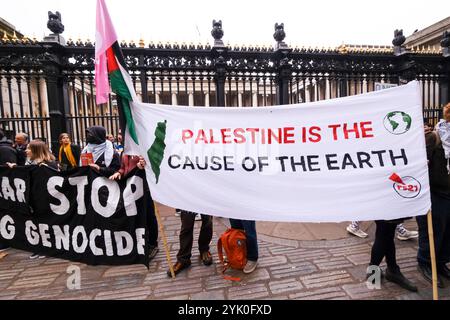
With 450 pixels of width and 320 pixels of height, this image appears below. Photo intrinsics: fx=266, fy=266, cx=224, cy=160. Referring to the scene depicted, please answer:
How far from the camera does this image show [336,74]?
778 centimetres

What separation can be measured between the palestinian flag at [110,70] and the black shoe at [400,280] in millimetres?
3377

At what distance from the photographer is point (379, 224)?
304cm

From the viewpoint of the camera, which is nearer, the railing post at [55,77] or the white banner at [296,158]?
the white banner at [296,158]

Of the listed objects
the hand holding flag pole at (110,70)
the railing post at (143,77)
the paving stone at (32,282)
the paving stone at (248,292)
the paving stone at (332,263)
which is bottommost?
the paving stone at (248,292)

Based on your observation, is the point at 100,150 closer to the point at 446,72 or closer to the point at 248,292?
the point at 248,292

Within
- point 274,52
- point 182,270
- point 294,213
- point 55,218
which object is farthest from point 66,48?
point 294,213

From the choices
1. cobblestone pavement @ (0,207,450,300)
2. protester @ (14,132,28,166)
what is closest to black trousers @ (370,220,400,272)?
cobblestone pavement @ (0,207,450,300)

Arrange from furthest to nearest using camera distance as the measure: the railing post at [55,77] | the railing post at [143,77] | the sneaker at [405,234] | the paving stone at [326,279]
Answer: the railing post at [143,77] → the railing post at [55,77] → the sneaker at [405,234] → the paving stone at [326,279]

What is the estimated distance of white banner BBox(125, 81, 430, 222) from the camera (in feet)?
8.71

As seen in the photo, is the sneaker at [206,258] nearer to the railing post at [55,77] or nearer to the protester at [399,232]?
the protester at [399,232]

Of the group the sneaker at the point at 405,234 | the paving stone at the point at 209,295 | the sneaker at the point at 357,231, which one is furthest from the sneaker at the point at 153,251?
the sneaker at the point at 405,234

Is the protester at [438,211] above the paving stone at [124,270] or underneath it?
above

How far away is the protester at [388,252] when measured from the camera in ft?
9.75

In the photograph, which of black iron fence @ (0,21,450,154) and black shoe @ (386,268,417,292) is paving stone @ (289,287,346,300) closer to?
black shoe @ (386,268,417,292)
